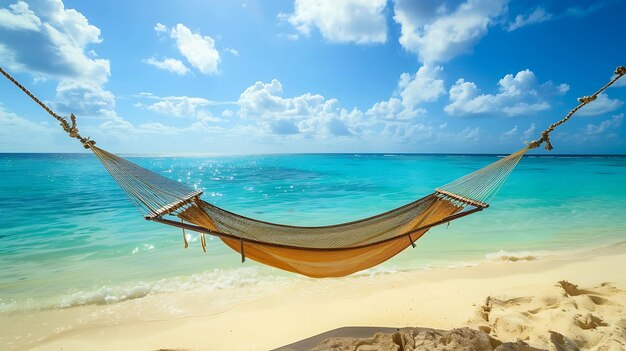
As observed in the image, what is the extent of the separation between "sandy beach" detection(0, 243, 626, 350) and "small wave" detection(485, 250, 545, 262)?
553 mm

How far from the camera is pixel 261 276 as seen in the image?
13.2ft

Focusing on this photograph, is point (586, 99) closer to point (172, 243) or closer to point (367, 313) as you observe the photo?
point (367, 313)

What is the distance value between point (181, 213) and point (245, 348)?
1211mm

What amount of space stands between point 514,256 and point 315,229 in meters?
3.66

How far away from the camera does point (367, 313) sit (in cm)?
278

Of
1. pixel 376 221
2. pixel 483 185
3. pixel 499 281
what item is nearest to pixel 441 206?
pixel 483 185

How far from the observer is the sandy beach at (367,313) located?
2.18 m

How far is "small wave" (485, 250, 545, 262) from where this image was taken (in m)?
4.34

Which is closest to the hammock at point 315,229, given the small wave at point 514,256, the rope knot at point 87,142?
the rope knot at point 87,142

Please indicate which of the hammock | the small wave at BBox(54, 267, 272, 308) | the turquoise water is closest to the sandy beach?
the small wave at BBox(54, 267, 272, 308)

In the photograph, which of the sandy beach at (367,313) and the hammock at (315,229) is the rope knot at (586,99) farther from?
the sandy beach at (367,313)

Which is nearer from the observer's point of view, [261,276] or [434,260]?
[261,276]

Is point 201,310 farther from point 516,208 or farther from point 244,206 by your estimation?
point 516,208

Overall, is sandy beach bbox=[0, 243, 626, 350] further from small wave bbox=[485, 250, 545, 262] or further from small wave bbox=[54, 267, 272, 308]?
small wave bbox=[485, 250, 545, 262]
